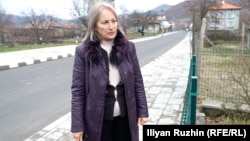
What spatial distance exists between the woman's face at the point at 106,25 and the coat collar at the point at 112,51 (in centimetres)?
9

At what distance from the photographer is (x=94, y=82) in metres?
Result: 2.05

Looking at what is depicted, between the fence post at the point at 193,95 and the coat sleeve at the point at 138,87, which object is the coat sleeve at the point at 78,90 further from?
the fence post at the point at 193,95

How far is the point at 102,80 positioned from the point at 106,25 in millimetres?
448

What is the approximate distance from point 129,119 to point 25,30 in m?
44.4

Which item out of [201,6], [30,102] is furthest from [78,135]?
[201,6]

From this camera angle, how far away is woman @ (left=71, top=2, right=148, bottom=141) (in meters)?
2.07

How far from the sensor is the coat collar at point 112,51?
2.07m

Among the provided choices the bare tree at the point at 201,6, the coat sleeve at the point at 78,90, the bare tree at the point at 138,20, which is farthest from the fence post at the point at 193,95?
the bare tree at the point at 138,20

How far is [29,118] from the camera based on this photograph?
15.8ft

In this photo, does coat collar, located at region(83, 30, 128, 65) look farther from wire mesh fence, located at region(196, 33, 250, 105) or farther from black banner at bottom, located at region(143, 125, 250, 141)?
wire mesh fence, located at region(196, 33, 250, 105)

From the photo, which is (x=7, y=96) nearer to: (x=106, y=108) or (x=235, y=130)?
(x=106, y=108)

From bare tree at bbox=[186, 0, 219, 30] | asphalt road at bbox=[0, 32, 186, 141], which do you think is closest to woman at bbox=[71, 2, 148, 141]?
asphalt road at bbox=[0, 32, 186, 141]

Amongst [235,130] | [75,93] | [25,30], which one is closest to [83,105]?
[75,93]

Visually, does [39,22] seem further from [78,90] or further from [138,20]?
[78,90]
